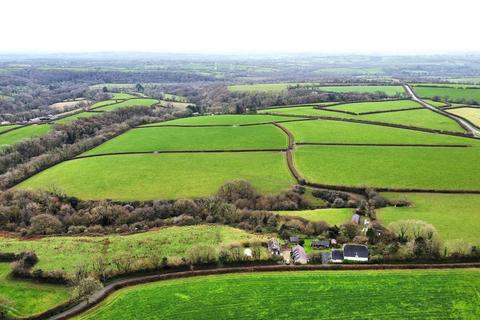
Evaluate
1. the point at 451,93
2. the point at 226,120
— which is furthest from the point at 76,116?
the point at 451,93

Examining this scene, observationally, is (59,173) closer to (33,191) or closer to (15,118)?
(33,191)

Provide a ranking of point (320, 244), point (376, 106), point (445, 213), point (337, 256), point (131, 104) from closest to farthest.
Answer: point (337, 256) → point (320, 244) → point (445, 213) → point (376, 106) → point (131, 104)

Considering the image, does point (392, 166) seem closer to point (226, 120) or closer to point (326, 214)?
point (326, 214)

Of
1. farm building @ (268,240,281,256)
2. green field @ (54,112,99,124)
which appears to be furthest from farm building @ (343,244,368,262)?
green field @ (54,112,99,124)

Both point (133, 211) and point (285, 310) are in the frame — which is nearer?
point (285, 310)

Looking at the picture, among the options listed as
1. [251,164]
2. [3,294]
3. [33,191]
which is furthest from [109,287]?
[251,164]

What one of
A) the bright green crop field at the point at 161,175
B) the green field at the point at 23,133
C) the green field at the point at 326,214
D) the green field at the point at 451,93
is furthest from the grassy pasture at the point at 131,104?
the green field at the point at 451,93
